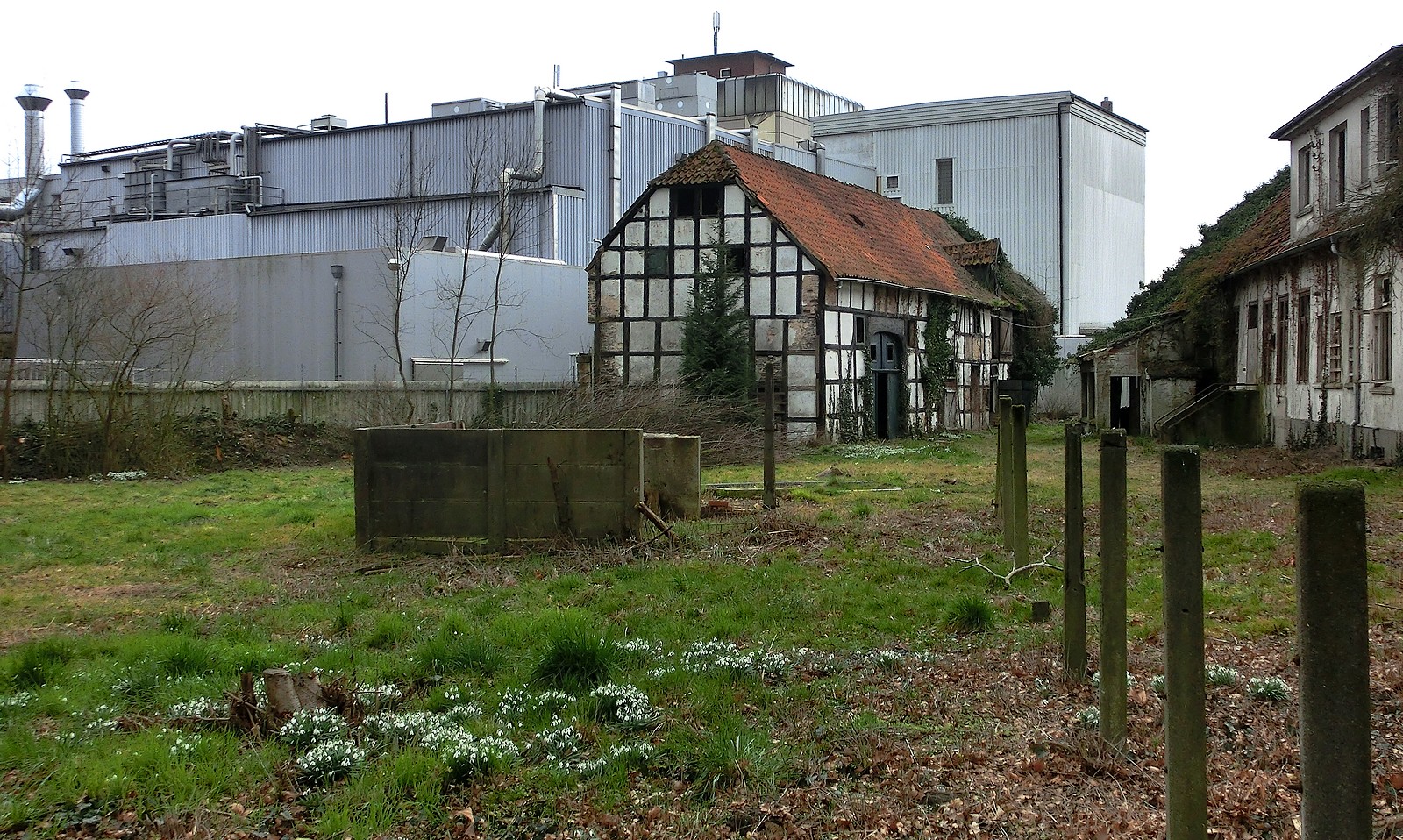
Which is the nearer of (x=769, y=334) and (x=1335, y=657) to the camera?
(x=1335, y=657)

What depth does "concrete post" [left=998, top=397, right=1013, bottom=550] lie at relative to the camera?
32.6 ft

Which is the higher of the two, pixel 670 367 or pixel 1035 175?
pixel 1035 175

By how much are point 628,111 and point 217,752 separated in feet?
120

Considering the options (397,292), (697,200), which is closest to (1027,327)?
(697,200)

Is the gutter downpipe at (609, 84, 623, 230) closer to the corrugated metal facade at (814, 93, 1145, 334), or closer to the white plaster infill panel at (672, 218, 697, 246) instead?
the white plaster infill panel at (672, 218, 697, 246)

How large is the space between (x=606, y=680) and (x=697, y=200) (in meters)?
23.3

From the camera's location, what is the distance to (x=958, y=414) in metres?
36.2

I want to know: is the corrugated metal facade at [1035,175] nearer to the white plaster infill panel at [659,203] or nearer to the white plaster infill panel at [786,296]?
the white plaster infill panel at [786,296]

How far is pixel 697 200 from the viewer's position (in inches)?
1149

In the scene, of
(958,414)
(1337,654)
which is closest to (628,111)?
(958,414)

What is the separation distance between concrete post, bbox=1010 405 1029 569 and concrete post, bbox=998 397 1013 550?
213 millimetres

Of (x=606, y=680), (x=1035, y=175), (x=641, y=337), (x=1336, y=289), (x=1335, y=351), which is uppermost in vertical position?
(x=1035, y=175)

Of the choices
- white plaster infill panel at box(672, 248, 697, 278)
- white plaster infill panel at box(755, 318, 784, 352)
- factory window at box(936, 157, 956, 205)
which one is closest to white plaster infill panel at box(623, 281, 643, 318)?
white plaster infill panel at box(672, 248, 697, 278)

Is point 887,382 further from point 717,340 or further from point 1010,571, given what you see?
point 1010,571
